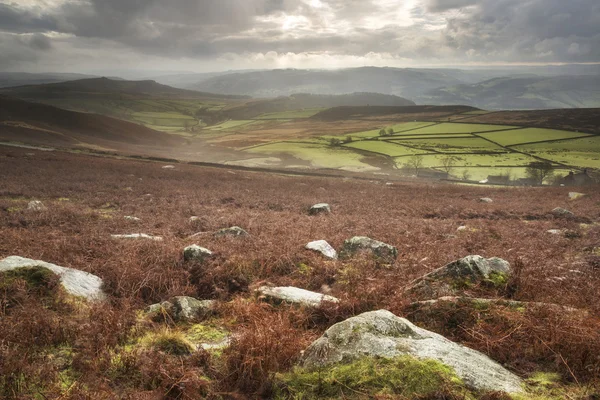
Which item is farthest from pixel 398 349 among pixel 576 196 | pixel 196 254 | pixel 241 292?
pixel 576 196

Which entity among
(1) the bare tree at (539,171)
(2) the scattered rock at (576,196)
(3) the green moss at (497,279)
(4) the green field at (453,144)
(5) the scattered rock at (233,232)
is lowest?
(1) the bare tree at (539,171)

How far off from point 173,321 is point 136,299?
1418 mm

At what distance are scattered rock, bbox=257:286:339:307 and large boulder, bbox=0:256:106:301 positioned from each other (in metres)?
3.10

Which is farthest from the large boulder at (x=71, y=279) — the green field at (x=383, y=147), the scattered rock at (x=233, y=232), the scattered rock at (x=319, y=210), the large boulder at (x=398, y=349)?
the green field at (x=383, y=147)

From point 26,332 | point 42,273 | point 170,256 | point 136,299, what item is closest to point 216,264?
point 170,256

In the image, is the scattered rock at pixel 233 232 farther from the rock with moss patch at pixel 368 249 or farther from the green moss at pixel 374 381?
the green moss at pixel 374 381

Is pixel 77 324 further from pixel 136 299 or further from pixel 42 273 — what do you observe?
pixel 42 273

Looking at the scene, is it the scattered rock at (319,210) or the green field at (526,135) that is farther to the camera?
the green field at (526,135)

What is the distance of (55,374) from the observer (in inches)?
144

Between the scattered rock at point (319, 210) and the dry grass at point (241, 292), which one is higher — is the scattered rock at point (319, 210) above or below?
below

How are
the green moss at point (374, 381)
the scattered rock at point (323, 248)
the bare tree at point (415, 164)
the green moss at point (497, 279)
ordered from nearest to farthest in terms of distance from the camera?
the green moss at point (374, 381)
the green moss at point (497, 279)
the scattered rock at point (323, 248)
the bare tree at point (415, 164)

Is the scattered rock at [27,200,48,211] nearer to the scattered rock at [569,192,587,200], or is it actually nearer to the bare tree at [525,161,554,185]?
the scattered rock at [569,192,587,200]

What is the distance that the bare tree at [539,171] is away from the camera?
6506 centimetres

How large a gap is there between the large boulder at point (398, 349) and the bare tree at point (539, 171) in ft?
244
